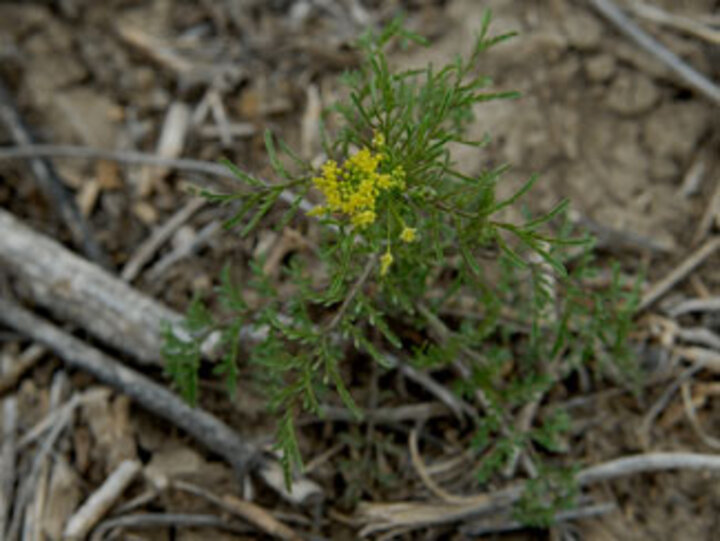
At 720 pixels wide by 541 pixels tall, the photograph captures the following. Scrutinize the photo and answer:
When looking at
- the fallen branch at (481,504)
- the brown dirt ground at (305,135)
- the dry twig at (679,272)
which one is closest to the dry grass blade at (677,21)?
the brown dirt ground at (305,135)

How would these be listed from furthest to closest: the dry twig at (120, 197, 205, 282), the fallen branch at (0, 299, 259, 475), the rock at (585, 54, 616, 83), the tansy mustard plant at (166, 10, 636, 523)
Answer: the rock at (585, 54, 616, 83) → the dry twig at (120, 197, 205, 282) → the fallen branch at (0, 299, 259, 475) → the tansy mustard plant at (166, 10, 636, 523)

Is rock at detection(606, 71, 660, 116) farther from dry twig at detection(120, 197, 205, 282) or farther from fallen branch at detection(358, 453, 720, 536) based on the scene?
dry twig at detection(120, 197, 205, 282)

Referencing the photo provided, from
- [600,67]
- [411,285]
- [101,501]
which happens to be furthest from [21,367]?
[600,67]

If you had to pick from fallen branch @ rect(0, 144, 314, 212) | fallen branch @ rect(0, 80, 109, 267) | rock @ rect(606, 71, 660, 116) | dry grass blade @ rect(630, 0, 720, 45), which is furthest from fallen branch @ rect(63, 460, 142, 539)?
dry grass blade @ rect(630, 0, 720, 45)

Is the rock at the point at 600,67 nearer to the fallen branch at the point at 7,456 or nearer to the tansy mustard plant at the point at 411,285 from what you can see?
the tansy mustard plant at the point at 411,285

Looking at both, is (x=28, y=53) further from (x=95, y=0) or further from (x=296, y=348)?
(x=296, y=348)

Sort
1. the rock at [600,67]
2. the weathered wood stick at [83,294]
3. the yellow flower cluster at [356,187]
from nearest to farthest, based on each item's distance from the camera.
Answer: the yellow flower cluster at [356,187] → the weathered wood stick at [83,294] → the rock at [600,67]
